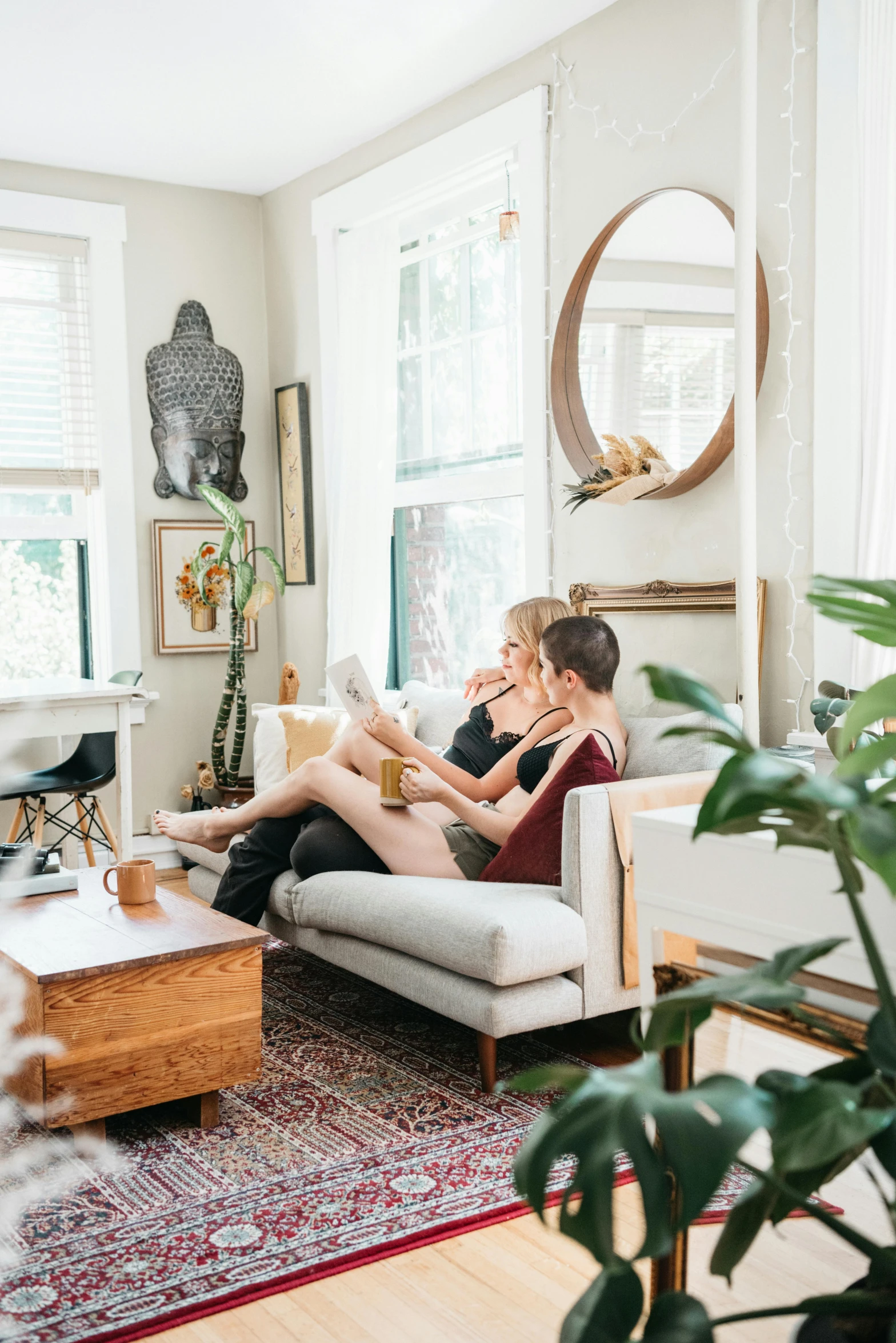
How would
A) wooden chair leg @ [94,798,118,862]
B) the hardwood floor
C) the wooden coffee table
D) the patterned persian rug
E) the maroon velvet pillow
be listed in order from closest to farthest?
1. the hardwood floor
2. the patterned persian rug
3. the wooden coffee table
4. the maroon velvet pillow
5. wooden chair leg @ [94,798,118,862]

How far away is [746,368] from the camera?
296 centimetres

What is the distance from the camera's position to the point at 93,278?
5109mm

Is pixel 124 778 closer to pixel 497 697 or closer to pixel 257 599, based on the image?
pixel 257 599

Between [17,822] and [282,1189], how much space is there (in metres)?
2.68

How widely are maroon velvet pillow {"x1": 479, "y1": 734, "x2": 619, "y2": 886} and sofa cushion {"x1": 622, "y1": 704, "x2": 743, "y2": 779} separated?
0.22m

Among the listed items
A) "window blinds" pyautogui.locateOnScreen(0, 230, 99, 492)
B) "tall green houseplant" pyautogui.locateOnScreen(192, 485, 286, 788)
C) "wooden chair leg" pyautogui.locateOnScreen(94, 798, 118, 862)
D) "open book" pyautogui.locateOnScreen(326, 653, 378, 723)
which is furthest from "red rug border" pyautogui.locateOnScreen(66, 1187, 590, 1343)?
"window blinds" pyautogui.locateOnScreen(0, 230, 99, 492)

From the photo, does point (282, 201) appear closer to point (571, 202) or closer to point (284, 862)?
point (571, 202)

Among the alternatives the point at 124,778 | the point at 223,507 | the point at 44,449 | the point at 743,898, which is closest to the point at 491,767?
the point at 124,778

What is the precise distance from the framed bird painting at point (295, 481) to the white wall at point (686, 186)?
1417 millimetres

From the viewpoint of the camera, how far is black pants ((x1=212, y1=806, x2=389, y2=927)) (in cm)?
326

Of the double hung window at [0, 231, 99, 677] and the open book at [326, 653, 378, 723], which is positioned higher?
the double hung window at [0, 231, 99, 677]

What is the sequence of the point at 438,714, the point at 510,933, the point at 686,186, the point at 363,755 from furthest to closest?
the point at 438,714, the point at 363,755, the point at 686,186, the point at 510,933

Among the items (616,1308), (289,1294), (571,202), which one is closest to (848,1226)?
(616,1308)

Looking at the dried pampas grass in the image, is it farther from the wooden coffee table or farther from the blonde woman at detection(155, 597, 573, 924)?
the wooden coffee table
